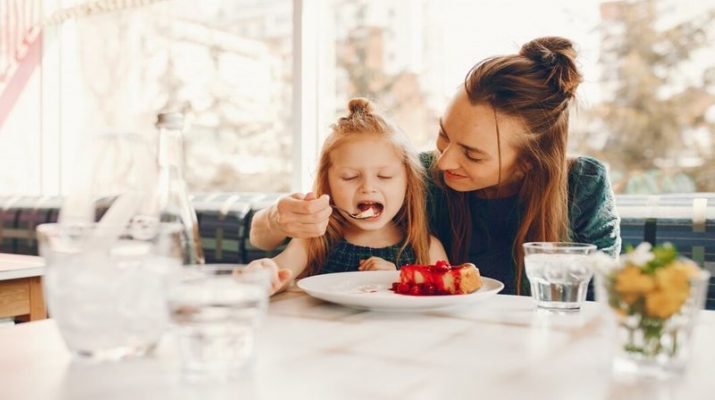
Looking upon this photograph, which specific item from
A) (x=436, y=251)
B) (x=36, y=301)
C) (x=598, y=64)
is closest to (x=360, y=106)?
(x=436, y=251)

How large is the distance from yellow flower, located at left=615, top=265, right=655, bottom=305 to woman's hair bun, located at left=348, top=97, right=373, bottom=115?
4.13 ft

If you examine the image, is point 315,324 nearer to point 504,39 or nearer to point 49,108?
point 504,39

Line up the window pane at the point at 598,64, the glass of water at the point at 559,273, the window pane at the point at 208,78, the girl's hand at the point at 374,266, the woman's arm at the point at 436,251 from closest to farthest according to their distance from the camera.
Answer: the glass of water at the point at 559,273
the girl's hand at the point at 374,266
the woman's arm at the point at 436,251
the window pane at the point at 598,64
the window pane at the point at 208,78

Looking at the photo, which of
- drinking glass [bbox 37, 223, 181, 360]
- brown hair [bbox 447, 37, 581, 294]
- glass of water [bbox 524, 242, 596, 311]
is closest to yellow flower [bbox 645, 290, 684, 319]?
glass of water [bbox 524, 242, 596, 311]

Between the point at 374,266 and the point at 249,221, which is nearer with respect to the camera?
the point at 374,266

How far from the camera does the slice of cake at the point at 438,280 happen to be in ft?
3.50

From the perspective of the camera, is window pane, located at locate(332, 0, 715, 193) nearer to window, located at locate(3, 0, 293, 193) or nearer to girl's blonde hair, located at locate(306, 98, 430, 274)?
window, located at locate(3, 0, 293, 193)

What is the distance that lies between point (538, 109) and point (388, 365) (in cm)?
118

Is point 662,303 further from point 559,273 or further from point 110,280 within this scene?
point 110,280

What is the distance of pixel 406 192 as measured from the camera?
1808mm

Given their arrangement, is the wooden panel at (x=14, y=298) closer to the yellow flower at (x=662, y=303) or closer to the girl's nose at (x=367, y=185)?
the girl's nose at (x=367, y=185)

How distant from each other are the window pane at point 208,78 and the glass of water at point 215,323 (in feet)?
7.89

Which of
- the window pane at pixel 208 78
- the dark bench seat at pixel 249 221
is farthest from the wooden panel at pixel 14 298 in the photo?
the window pane at pixel 208 78

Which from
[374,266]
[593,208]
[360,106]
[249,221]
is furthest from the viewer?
[249,221]
